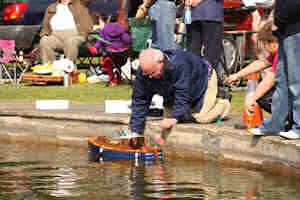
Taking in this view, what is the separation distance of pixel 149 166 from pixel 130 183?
80 cm

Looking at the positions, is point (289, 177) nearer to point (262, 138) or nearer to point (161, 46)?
point (262, 138)

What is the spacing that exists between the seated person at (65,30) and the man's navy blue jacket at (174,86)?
23.3ft

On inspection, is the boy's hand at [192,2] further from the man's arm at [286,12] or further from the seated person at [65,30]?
the seated person at [65,30]

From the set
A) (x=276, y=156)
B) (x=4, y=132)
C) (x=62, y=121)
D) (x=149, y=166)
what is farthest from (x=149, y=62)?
(x=4, y=132)

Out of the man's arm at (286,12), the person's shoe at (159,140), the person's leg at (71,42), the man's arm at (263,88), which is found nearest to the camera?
the man's arm at (286,12)

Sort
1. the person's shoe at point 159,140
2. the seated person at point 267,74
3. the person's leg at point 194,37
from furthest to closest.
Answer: the person's leg at point 194,37
the person's shoe at point 159,140
the seated person at point 267,74

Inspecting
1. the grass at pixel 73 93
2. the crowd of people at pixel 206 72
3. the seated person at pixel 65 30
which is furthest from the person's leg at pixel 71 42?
the crowd of people at pixel 206 72

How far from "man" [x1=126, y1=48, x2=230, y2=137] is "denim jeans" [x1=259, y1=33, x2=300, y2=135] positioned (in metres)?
1.08

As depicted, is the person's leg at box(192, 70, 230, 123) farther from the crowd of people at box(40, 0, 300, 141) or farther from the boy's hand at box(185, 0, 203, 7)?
the boy's hand at box(185, 0, 203, 7)

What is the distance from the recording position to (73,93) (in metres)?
12.5

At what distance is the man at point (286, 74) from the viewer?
20.8ft

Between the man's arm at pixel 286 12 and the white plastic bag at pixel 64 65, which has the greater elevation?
the man's arm at pixel 286 12

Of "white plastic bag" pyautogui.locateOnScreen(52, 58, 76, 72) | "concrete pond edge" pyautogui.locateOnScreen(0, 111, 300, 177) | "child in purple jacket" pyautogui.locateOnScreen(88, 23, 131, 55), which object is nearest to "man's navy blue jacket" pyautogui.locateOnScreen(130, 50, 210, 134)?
"concrete pond edge" pyautogui.locateOnScreen(0, 111, 300, 177)

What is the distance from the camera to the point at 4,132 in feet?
30.6
